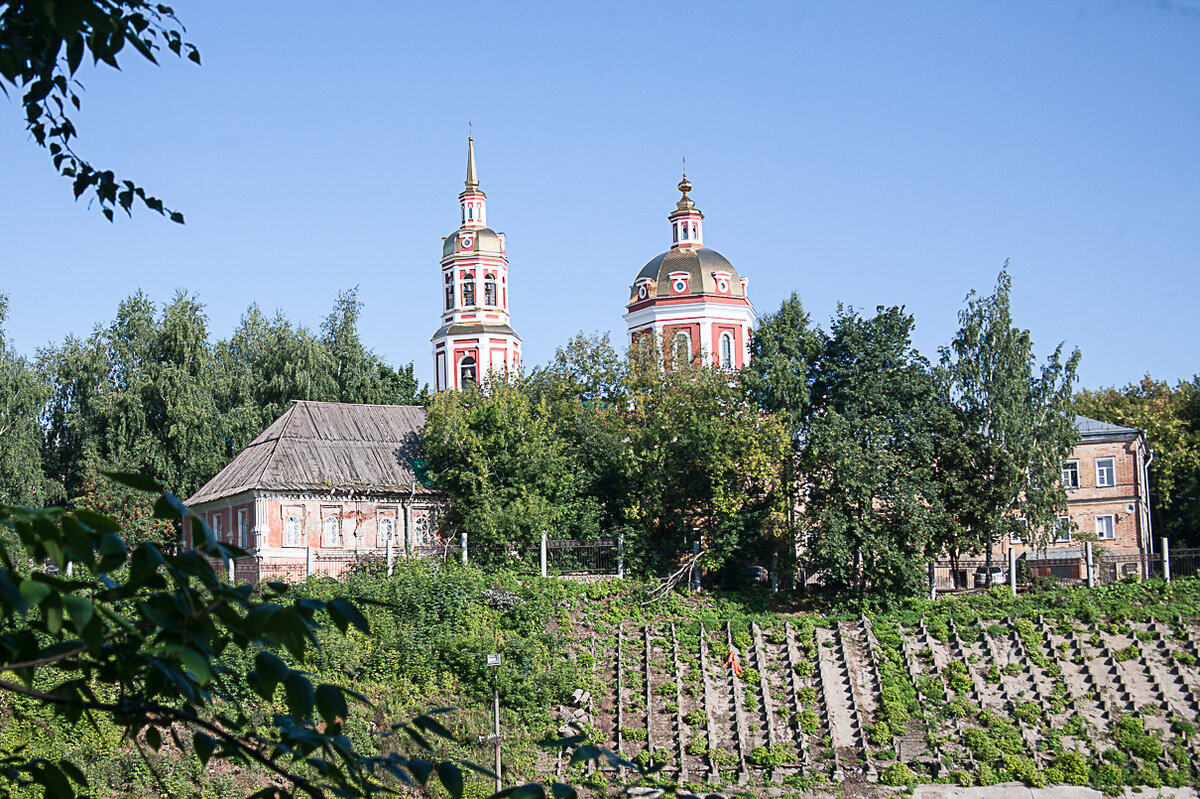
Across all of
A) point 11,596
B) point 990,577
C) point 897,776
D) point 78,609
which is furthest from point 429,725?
point 990,577

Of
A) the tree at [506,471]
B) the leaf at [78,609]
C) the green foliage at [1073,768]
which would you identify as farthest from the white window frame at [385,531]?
the leaf at [78,609]

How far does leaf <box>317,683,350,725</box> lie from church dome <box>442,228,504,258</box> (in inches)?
1651

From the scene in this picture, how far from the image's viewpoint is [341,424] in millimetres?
31547

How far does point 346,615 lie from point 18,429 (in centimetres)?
3455

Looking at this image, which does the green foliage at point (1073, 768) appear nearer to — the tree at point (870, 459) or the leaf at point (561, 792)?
the tree at point (870, 459)

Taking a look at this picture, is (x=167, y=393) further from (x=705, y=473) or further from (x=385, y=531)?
(x=705, y=473)

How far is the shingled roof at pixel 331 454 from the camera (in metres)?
28.8

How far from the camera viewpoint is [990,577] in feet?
90.7

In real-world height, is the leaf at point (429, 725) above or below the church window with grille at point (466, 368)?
below

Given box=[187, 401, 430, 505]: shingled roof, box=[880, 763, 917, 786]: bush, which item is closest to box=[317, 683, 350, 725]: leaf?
box=[880, 763, 917, 786]: bush

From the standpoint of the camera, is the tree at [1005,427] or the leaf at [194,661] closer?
the leaf at [194,661]

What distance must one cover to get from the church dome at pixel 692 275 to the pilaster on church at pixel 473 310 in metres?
4.82

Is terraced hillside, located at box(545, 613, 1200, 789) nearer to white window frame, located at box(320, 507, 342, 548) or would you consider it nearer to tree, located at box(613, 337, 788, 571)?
tree, located at box(613, 337, 788, 571)

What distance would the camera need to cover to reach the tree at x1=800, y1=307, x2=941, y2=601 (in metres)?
25.4
